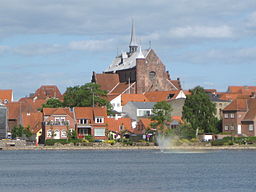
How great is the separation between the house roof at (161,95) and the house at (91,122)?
27384 millimetres

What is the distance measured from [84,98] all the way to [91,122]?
46.4 feet

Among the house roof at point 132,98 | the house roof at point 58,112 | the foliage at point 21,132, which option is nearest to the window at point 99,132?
the house roof at point 58,112

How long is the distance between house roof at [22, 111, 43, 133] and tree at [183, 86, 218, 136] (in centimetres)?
2351

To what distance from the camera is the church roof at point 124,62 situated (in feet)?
538

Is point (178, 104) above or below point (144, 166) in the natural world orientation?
above

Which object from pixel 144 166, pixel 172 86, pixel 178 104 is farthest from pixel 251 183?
pixel 172 86

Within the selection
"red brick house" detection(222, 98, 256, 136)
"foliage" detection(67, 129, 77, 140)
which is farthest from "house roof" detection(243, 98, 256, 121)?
"foliage" detection(67, 129, 77, 140)

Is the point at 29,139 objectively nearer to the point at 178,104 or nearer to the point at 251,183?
the point at 178,104

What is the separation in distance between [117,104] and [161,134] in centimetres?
3235

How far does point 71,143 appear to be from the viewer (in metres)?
→ 118

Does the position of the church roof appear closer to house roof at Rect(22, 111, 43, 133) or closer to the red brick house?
house roof at Rect(22, 111, 43, 133)

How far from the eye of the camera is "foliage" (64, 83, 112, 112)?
13900 cm

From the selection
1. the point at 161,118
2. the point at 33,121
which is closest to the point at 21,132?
the point at 33,121

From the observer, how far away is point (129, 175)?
214 ft
